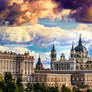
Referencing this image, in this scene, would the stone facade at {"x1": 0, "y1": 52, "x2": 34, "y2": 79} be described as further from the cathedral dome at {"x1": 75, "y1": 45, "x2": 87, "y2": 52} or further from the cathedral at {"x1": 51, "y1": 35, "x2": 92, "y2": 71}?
the cathedral dome at {"x1": 75, "y1": 45, "x2": 87, "y2": 52}

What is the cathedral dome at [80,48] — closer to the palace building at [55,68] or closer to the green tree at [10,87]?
the palace building at [55,68]

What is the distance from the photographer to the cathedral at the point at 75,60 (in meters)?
156

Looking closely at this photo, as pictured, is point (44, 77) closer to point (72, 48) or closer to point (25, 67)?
point (25, 67)

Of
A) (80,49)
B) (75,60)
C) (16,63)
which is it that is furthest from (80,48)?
(16,63)

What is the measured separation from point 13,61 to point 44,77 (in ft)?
29.0

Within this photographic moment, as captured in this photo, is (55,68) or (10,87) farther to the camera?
(55,68)

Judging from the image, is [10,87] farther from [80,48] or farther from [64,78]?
[80,48]

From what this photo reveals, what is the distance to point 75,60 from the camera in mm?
156000

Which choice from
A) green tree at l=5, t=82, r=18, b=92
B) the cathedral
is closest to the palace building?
the cathedral

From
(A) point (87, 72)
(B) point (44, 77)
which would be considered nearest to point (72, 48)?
(A) point (87, 72)

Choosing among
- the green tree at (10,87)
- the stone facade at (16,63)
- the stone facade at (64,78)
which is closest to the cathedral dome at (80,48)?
the stone facade at (64,78)

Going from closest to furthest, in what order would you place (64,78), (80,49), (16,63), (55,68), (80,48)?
(16,63), (64,78), (55,68), (80,49), (80,48)

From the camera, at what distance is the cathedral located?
156m

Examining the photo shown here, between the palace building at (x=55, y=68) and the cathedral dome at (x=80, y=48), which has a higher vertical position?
the cathedral dome at (x=80, y=48)
